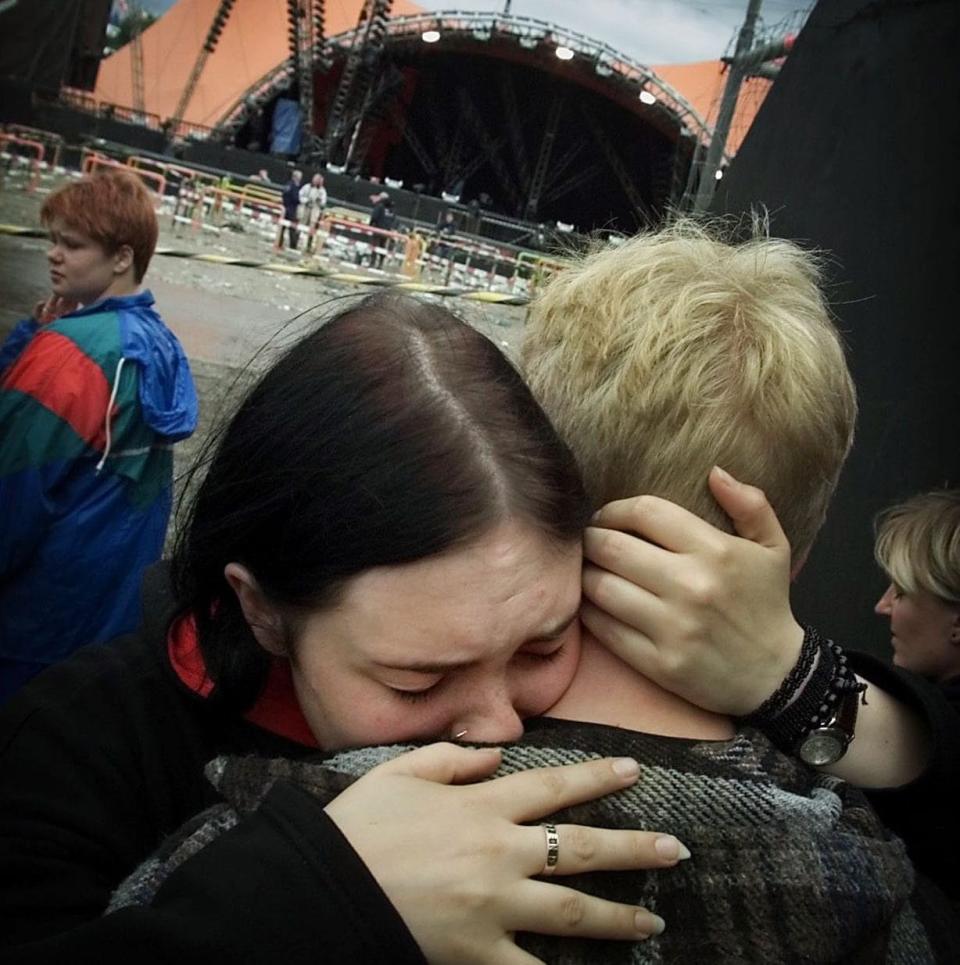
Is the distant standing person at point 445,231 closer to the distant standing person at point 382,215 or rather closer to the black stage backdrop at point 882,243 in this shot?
the distant standing person at point 382,215

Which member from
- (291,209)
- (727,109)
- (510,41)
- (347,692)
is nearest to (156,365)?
(347,692)

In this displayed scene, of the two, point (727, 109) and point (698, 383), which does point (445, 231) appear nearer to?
point (727, 109)

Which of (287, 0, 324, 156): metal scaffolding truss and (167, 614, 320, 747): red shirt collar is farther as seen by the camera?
(287, 0, 324, 156): metal scaffolding truss

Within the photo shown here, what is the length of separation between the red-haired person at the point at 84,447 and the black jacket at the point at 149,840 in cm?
115

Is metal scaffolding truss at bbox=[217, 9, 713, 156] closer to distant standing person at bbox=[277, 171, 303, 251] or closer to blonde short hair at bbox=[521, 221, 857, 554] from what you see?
distant standing person at bbox=[277, 171, 303, 251]

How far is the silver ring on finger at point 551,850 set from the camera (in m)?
0.65

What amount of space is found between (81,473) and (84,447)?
3.0 inches

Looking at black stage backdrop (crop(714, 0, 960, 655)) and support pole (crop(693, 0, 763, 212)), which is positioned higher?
support pole (crop(693, 0, 763, 212))

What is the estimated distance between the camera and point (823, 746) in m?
1.01

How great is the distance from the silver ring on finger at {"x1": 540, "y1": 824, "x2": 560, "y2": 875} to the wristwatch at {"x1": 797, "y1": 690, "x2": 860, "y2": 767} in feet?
1.51

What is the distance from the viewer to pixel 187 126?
9.04 m

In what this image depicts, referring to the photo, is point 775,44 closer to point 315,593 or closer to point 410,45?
point 315,593

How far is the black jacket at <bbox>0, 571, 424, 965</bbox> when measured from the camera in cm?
59

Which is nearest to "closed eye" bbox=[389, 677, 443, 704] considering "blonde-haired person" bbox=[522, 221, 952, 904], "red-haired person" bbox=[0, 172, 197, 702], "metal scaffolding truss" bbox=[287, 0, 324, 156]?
"blonde-haired person" bbox=[522, 221, 952, 904]
